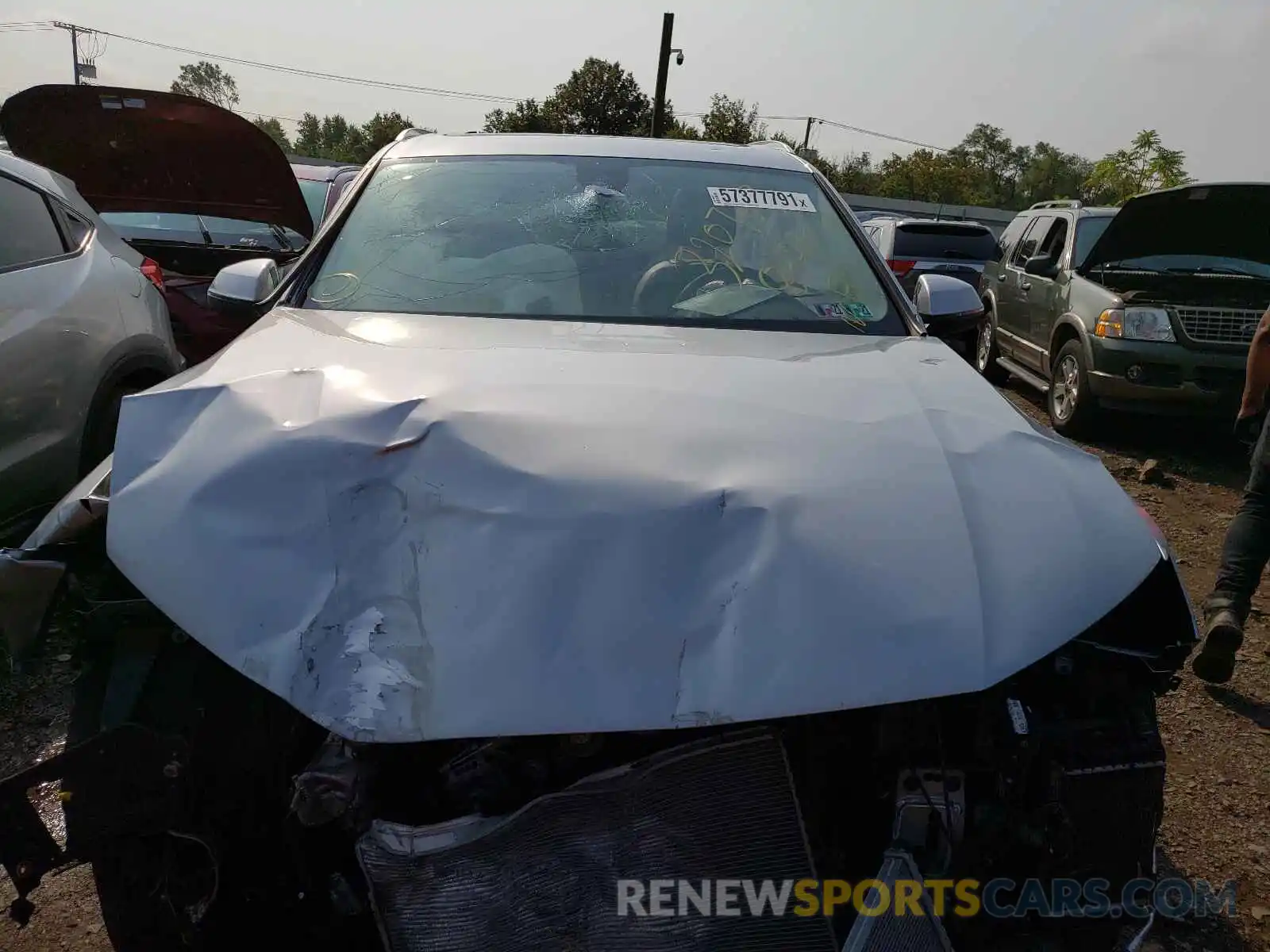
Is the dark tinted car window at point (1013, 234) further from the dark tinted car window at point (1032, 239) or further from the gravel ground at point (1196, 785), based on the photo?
the gravel ground at point (1196, 785)

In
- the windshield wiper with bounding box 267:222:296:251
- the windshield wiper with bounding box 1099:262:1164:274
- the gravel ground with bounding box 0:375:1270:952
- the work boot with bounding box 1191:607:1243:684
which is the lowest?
the gravel ground with bounding box 0:375:1270:952

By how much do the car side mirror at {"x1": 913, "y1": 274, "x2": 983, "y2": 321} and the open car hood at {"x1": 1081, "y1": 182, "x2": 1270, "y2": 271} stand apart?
4839 millimetres

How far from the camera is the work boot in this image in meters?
3.62

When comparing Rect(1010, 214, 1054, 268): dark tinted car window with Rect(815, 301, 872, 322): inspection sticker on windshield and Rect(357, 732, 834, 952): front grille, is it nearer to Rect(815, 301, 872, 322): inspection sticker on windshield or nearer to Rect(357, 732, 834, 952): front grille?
Rect(815, 301, 872, 322): inspection sticker on windshield

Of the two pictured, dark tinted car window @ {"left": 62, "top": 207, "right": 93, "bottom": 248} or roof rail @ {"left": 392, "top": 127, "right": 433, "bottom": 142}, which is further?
dark tinted car window @ {"left": 62, "top": 207, "right": 93, "bottom": 248}

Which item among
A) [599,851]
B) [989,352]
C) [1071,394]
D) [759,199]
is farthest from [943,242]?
[599,851]

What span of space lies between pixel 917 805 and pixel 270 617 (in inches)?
44.9

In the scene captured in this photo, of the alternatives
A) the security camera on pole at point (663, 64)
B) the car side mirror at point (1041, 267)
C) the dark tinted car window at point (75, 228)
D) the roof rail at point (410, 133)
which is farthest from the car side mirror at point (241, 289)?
the security camera on pole at point (663, 64)

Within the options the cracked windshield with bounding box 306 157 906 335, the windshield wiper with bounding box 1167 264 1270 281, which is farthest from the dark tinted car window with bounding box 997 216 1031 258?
the cracked windshield with bounding box 306 157 906 335

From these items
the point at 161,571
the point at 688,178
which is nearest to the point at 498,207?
the point at 688,178

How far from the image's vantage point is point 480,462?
5.93 ft

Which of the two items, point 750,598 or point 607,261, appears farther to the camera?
point 607,261

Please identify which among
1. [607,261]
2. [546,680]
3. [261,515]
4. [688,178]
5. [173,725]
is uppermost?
[688,178]

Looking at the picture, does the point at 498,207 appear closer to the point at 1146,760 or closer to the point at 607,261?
the point at 607,261
